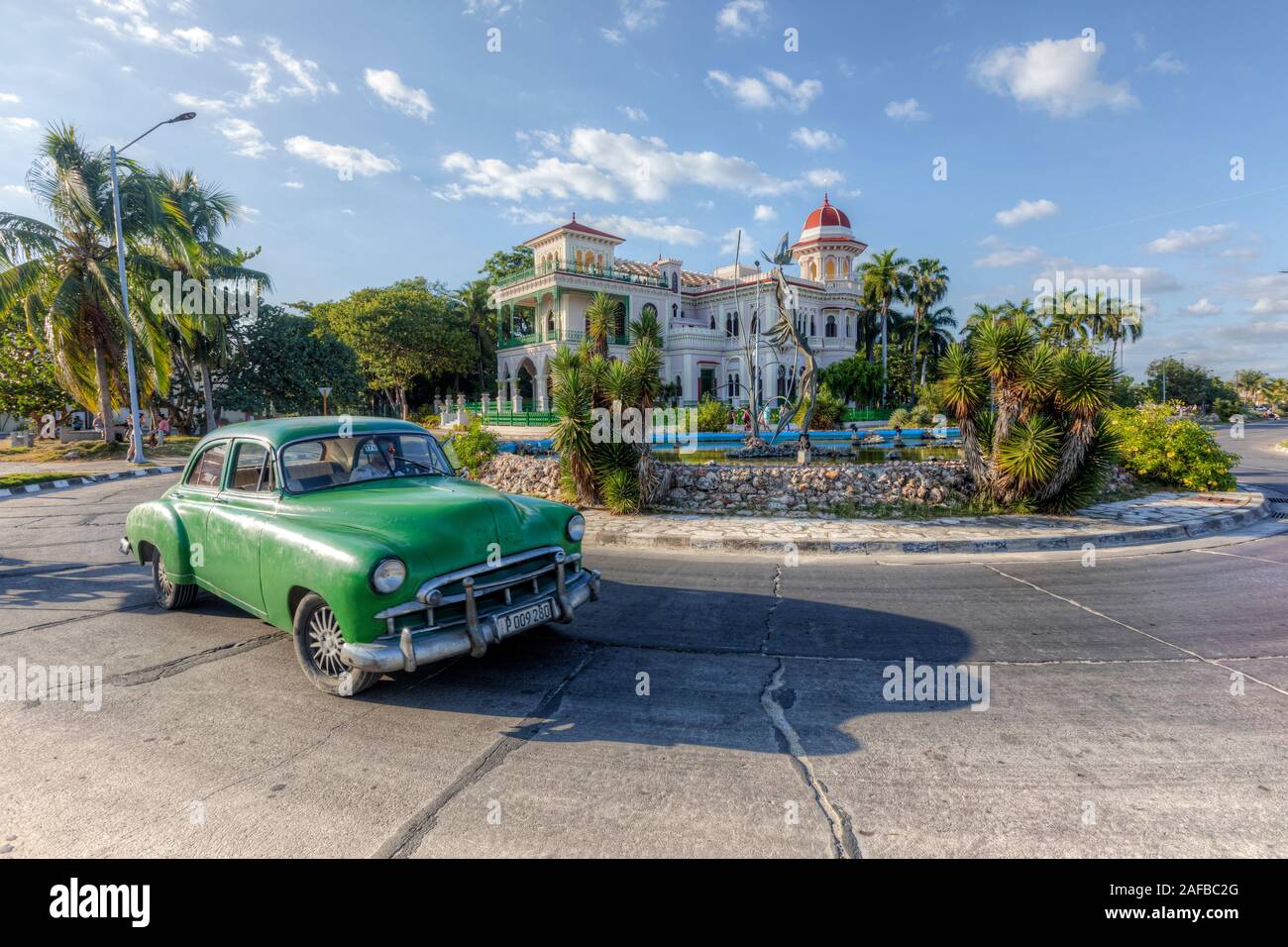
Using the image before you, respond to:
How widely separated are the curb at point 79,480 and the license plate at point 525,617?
59.6 ft

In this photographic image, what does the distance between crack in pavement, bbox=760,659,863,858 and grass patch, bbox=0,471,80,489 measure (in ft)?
67.7

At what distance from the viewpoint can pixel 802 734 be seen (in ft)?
12.3

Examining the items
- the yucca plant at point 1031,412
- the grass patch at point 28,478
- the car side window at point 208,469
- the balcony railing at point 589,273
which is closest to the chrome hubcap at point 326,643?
the car side window at point 208,469

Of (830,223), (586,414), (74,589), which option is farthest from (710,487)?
(830,223)

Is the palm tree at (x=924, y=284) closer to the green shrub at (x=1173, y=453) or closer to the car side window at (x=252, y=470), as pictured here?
the green shrub at (x=1173, y=453)

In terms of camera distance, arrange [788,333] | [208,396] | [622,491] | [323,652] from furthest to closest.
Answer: [208,396]
[788,333]
[622,491]
[323,652]

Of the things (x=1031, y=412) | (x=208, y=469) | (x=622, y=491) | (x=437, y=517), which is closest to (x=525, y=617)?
(x=437, y=517)

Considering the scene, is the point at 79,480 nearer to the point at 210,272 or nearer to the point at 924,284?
the point at 210,272

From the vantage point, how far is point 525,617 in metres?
4.31

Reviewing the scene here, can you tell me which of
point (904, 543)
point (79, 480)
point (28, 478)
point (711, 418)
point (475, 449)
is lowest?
point (904, 543)

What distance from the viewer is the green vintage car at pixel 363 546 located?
151 inches

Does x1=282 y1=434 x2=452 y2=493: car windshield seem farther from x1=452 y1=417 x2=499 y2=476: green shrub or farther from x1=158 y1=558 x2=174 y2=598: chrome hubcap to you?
x1=452 y1=417 x2=499 y2=476: green shrub

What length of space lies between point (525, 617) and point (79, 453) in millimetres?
28020
